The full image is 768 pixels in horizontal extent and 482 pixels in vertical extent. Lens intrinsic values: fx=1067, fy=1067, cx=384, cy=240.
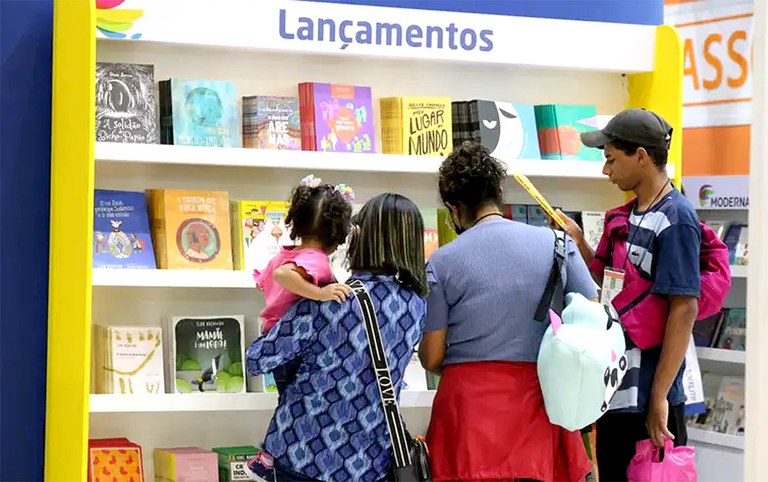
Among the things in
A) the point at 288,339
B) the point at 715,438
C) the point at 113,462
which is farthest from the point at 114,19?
the point at 715,438

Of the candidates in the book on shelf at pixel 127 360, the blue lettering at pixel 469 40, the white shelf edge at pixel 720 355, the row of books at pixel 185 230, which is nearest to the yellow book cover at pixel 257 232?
the row of books at pixel 185 230

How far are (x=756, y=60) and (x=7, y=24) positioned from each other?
10.2 feet

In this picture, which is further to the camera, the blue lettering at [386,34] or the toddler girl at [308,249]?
the blue lettering at [386,34]

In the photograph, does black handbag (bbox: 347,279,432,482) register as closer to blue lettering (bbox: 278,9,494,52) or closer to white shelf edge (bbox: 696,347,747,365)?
blue lettering (bbox: 278,9,494,52)

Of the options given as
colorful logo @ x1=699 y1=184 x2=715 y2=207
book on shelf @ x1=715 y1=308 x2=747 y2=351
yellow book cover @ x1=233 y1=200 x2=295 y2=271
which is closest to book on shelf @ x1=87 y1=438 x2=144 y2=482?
yellow book cover @ x1=233 y1=200 x2=295 y2=271

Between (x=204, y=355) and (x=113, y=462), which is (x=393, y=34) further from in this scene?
(x=113, y=462)

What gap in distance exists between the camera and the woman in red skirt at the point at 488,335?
2.96m

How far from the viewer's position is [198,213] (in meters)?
3.70

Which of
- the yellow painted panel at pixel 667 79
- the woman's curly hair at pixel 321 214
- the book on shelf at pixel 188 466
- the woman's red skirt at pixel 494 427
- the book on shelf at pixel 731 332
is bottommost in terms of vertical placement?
the book on shelf at pixel 188 466

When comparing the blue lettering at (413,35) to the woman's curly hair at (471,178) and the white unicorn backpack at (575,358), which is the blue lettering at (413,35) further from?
the white unicorn backpack at (575,358)

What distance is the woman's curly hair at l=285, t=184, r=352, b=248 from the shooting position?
2.97 metres

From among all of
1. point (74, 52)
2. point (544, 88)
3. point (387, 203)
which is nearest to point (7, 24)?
point (74, 52)

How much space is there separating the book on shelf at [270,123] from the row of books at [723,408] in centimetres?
263

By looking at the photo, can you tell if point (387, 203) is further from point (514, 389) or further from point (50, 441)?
point (50, 441)
